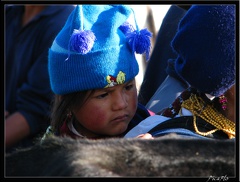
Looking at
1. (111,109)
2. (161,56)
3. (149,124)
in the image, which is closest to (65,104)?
(111,109)

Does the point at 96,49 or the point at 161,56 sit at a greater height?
the point at 96,49

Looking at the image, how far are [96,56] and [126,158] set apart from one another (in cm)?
91

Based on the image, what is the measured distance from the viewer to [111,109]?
81.1 inches

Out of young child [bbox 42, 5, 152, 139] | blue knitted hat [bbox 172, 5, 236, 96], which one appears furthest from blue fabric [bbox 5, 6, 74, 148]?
blue knitted hat [bbox 172, 5, 236, 96]

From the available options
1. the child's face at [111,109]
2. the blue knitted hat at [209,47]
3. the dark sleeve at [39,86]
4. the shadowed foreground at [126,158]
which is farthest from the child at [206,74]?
the dark sleeve at [39,86]

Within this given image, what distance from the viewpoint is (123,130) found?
6.83 feet

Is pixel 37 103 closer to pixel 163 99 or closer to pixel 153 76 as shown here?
pixel 153 76

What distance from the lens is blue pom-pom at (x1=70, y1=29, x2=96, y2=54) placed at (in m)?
1.93

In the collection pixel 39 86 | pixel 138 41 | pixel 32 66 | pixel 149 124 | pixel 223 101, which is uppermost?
pixel 138 41

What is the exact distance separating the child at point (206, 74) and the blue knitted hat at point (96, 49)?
326 millimetres

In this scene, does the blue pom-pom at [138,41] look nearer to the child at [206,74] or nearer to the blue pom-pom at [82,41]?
the blue pom-pom at [82,41]

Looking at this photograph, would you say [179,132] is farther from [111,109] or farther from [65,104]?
[65,104]

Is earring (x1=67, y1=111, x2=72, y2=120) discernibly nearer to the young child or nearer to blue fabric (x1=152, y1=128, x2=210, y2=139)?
the young child
